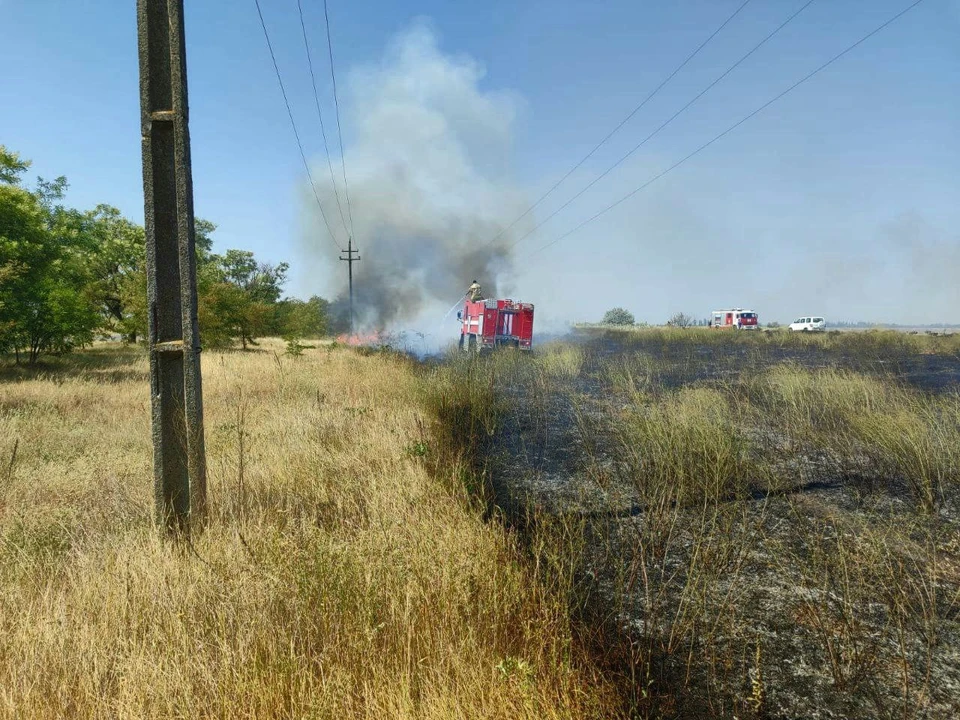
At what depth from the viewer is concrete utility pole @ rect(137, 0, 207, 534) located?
3818 millimetres

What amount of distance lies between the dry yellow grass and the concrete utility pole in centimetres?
48

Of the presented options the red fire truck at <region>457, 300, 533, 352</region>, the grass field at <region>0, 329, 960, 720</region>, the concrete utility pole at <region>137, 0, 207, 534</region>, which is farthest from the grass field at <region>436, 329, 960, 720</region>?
the red fire truck at <region>457, 300, 533, 352</region>

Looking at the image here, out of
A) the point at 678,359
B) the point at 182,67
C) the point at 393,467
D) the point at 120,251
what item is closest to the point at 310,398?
the point at 393,467

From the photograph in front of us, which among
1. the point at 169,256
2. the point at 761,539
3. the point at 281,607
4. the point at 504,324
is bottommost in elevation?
the point at 761,539

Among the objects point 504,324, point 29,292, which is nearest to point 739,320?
point 504,324

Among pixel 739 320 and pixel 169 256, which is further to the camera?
pixel 739 320

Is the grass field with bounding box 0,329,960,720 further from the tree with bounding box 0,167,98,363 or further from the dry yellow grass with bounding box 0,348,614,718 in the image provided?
the tree with bounding box 0,167,98,363

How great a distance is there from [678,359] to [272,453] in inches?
744

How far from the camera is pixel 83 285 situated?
114 ft

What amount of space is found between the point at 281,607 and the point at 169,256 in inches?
103

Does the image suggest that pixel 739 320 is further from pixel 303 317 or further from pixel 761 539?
pixel 761 539

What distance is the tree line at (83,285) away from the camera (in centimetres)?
1791

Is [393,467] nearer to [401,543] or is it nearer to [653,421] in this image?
[401,543]

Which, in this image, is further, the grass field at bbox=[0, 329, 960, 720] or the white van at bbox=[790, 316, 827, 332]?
the white van at bbox=[790, 316, 827, 332]
